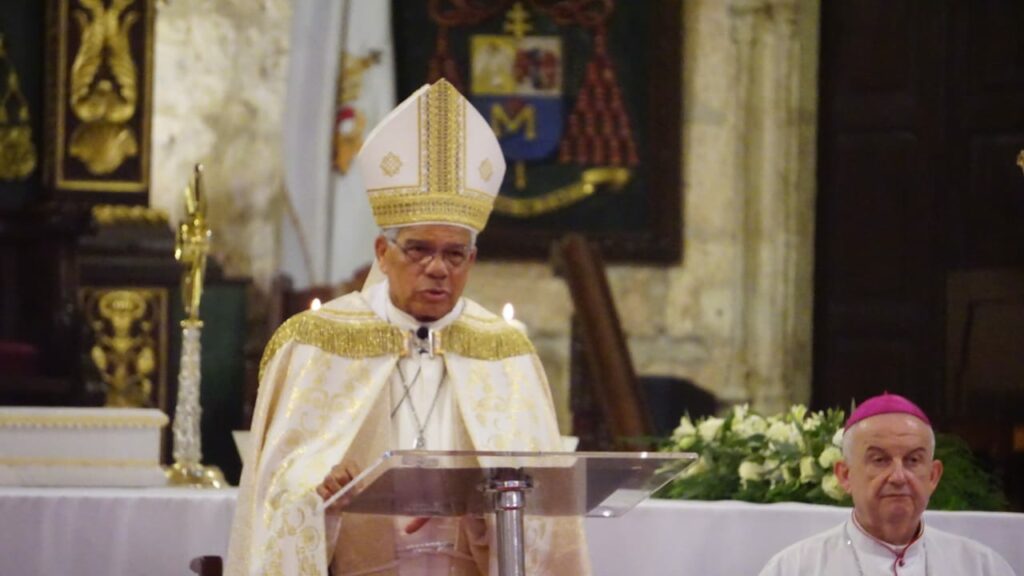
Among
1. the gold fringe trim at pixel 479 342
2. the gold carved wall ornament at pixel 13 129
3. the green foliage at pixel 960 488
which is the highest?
the gold carved wall ornament at pixel 13 129

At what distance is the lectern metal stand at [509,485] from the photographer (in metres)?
3.82

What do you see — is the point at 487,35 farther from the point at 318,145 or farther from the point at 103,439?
the point at 103,439

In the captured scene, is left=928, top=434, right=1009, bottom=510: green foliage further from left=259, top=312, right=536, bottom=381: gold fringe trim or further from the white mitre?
the white mitre

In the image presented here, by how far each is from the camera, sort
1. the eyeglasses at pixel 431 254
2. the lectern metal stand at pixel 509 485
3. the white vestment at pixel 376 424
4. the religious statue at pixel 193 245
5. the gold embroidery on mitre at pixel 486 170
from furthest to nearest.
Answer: the religious statue at pixel 193 245, the gold embroidery on mitre at pixel 486 170, the eyeglasses at pixel 431 254, the white vestment at pixel 376 424, the lectern metal stand at pixel 509 485

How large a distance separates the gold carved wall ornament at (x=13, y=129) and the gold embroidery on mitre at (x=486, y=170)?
4.78 m

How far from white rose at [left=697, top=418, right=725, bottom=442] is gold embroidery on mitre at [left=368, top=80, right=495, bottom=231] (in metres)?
1.41

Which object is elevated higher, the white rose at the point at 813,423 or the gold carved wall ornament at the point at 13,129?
the gold carved wall ornament at the point at 13,129

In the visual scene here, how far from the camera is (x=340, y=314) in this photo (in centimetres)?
465

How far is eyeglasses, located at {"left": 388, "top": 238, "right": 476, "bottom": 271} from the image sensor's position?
4484 mm

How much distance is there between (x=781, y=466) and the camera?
18.5 ft

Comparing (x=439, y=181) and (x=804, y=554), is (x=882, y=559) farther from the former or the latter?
(x=439, y=181)

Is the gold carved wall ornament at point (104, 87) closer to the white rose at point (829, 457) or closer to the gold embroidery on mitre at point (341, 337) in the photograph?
the white rose at point (829, 457)

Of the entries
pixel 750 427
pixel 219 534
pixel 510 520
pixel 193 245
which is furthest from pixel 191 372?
pixel 510 520

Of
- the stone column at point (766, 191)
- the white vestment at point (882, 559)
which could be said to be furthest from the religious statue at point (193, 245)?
the stone column at point (766, 191)
